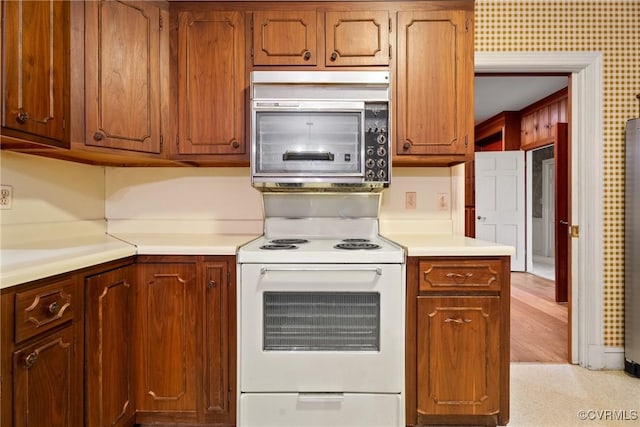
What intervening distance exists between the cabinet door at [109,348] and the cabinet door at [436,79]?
158cm

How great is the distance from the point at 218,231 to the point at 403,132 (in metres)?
1.31

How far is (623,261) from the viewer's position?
7.98 ft

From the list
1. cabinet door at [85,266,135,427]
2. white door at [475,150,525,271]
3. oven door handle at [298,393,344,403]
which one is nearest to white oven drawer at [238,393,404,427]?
oven door handle at [298,393,344,403]

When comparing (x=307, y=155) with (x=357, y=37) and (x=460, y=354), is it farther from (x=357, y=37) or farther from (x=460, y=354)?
(x=460, y=354)

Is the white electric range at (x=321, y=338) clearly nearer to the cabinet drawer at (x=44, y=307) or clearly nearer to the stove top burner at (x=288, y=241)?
the stove top burner at (x=288, y=241)

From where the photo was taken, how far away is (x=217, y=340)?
173 cm

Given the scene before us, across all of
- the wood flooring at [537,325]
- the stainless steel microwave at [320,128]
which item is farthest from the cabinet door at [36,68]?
the wood flooring at [537,325]

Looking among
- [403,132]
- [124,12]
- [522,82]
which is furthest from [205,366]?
[522,82]

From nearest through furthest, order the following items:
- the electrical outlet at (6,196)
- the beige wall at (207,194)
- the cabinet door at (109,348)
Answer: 1. the cabinet door at (109,348)
2. the electrical outlet at (6,196)
3. the beige wall at (207,194)

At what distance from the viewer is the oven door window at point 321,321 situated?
5.66 ft

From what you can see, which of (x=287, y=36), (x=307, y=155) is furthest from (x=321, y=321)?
(x=287, y=36)

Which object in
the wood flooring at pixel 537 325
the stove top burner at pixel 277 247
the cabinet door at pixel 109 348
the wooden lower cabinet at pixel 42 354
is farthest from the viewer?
the wood flooring at pixel 537 325

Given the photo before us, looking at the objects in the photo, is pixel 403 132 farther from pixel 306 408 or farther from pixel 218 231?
pixel 306 408

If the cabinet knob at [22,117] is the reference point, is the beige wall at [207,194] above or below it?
below
